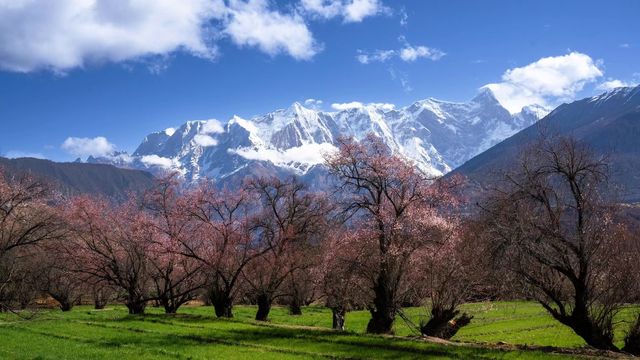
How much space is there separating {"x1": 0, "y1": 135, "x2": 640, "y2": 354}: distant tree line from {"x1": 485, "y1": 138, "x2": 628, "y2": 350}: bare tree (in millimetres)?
78

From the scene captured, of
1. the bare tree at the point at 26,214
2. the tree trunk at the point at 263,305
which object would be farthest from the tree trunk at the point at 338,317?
the bare tree at the point at 26,214

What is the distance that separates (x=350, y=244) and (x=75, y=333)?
18745mm

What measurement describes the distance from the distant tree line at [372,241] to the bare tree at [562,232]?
78 mm

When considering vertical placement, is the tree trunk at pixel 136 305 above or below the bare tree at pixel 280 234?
below

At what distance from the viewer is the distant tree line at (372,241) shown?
27.7 metres

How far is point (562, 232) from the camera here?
1056 inches

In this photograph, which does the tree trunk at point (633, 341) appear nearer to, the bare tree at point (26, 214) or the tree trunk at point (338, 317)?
the tree trunk at point (338, 317)

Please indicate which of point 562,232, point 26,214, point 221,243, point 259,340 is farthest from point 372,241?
point 26,214

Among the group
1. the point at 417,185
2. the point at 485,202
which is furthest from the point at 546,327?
the point at 485,202

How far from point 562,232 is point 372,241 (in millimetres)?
12967

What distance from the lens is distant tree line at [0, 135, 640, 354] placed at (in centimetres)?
2769

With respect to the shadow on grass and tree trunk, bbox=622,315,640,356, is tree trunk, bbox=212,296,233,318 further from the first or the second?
tree trunk, bbox=622,315,640,356

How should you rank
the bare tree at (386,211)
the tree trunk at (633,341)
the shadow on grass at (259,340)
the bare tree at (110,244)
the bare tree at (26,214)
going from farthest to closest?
the bare tree at (110,244)
the bare tree at (26,214)
the bare tree at (386,211)
the tree trunk at (633,341)
the shadow on grass at (259,340)

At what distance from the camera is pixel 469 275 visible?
36156mm
